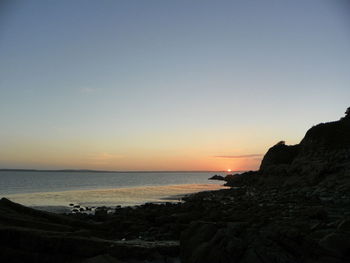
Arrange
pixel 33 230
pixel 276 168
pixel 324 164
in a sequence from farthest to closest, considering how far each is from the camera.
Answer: pixel 276 168, pixel 324 164, pixel 33 230

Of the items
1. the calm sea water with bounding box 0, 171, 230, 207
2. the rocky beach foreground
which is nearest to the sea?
the calm sea water with bounding box 0, 171, 230, 207

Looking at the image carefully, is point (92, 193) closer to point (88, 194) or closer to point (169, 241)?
point (88, 194)

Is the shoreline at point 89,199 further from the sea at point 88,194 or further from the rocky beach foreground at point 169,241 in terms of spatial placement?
the rocky beach foreground at point 169,241

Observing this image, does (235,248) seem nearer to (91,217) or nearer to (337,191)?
(91,217)

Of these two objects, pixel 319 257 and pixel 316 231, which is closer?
pixel 319 257

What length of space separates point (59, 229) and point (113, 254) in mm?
2537

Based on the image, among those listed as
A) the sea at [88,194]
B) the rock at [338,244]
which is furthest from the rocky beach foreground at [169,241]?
the sea at [88,194]

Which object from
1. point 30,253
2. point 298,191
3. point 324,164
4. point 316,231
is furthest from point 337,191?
point 30,253

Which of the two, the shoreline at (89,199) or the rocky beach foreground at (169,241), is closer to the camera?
the rocky beach foreground at (169,241)

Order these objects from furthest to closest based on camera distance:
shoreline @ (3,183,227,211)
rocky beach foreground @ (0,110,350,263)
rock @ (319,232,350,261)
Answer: shoreline @ (3,183,227,211)
rock @ (319,232,350,261)
rocky beach foreground @ (0,110,350,263)

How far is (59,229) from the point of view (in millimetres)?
13070

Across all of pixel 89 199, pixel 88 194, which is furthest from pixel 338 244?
pixel 88 194

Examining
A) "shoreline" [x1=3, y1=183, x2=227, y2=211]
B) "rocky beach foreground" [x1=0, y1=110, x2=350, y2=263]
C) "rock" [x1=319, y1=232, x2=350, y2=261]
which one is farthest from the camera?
"shoreline" [x1=3, y1=183, x2=227, y2=211]

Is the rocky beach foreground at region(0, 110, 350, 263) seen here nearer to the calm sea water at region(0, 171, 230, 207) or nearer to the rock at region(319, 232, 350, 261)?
the rock at region(319, 232, 350, 261)
